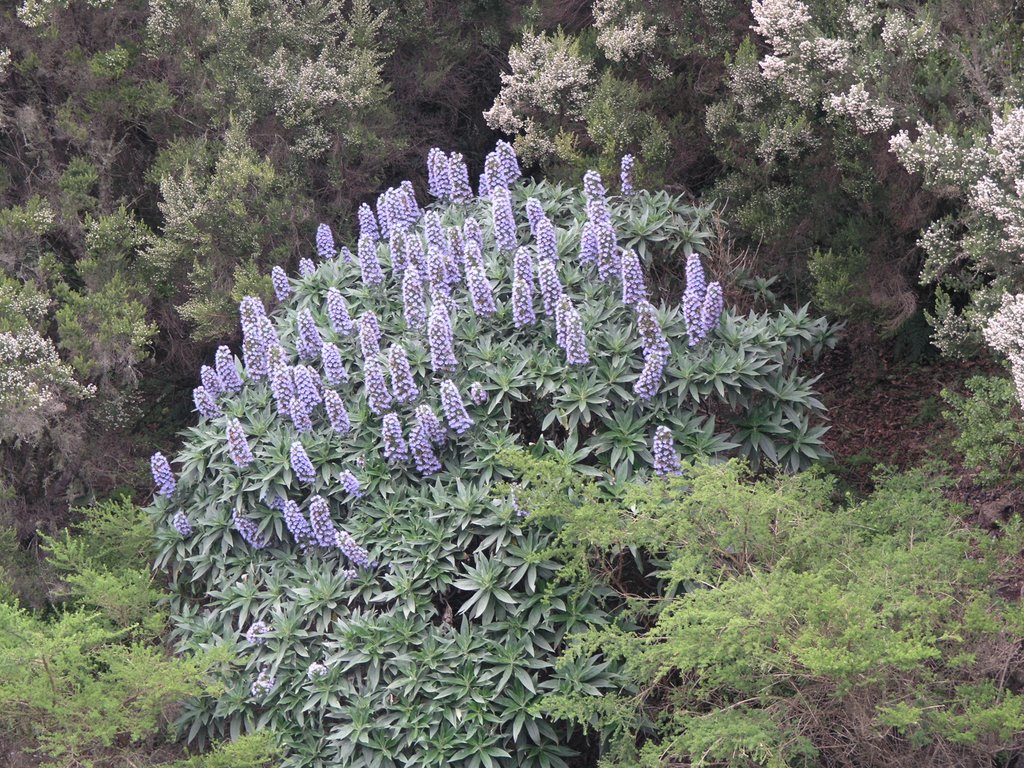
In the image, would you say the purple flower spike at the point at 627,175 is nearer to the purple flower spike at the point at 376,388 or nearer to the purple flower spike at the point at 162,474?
the purple flower spike at the point at 376,388

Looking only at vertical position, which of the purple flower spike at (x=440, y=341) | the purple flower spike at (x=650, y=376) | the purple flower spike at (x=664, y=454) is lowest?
the purple flower spike at (x=664, y=454)

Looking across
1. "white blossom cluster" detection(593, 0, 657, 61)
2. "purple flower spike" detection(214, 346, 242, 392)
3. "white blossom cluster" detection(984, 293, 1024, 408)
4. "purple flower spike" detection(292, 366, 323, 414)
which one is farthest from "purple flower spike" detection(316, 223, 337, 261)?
"white blossom cluster" detection(984, 293, 1024, 408)

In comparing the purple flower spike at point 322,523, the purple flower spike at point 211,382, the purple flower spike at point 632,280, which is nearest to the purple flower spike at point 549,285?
the purple flower spike at point 632,280

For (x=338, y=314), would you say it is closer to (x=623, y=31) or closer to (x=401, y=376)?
(x=401, y=376)

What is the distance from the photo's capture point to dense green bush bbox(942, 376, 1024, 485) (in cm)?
643

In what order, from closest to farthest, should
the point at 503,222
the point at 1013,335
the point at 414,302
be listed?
the point at 1013,335, the point at 414,302, the point at 503,222

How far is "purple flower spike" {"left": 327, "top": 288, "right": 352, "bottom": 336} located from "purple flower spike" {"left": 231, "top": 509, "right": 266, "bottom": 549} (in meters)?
1.32

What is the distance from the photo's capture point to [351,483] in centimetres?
652

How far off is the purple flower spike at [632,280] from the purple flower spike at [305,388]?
1925 millimetres

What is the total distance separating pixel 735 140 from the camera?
29.7ft

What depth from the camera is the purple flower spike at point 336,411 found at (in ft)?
22.1

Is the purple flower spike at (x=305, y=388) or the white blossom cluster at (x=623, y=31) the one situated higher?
the white blossom cluster at (x=623, y=31)

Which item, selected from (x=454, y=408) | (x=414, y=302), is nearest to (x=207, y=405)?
(x=414, y=302)

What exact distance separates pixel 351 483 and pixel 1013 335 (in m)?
3.61
